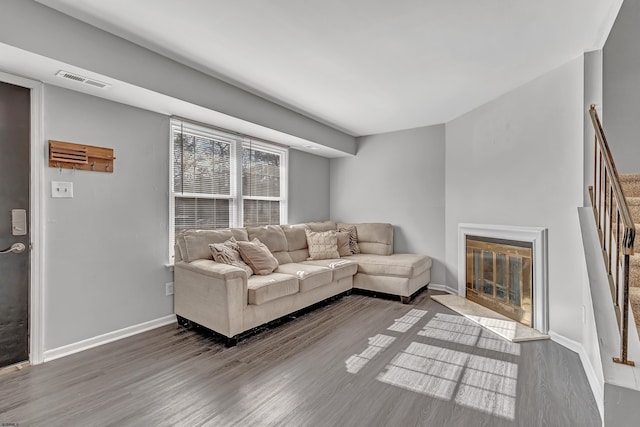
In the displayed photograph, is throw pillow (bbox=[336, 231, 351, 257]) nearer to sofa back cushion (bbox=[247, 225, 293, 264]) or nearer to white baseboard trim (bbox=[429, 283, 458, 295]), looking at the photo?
sofa back cushion (bbox=[247, 225, 293, 264])

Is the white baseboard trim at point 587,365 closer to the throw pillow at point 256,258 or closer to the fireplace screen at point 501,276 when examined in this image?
the fireplace screen at point 501,276

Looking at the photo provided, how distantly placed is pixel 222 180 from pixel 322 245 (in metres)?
1.71

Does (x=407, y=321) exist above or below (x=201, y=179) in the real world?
below

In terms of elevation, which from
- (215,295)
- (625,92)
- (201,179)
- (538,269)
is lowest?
(215,295)

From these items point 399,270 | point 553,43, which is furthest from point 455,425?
point 553,43

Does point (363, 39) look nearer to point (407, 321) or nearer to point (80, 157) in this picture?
point (80, 157)

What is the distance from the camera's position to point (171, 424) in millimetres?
1784

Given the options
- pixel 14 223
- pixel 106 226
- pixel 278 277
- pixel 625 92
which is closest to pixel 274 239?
pixel 278 277

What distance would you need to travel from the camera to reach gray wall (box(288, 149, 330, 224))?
16.9 feet

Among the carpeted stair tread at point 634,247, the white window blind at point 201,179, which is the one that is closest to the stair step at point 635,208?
the carpeted stair tread at point 634,247

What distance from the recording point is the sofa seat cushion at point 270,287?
2.95 metres

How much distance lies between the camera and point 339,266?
4133 millimetres

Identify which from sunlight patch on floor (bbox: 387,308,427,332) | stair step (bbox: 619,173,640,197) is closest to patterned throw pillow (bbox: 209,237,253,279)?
sunlight patch on floor (bbox: 387,308,427,332)

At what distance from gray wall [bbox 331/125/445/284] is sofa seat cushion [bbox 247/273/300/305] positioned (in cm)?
244
